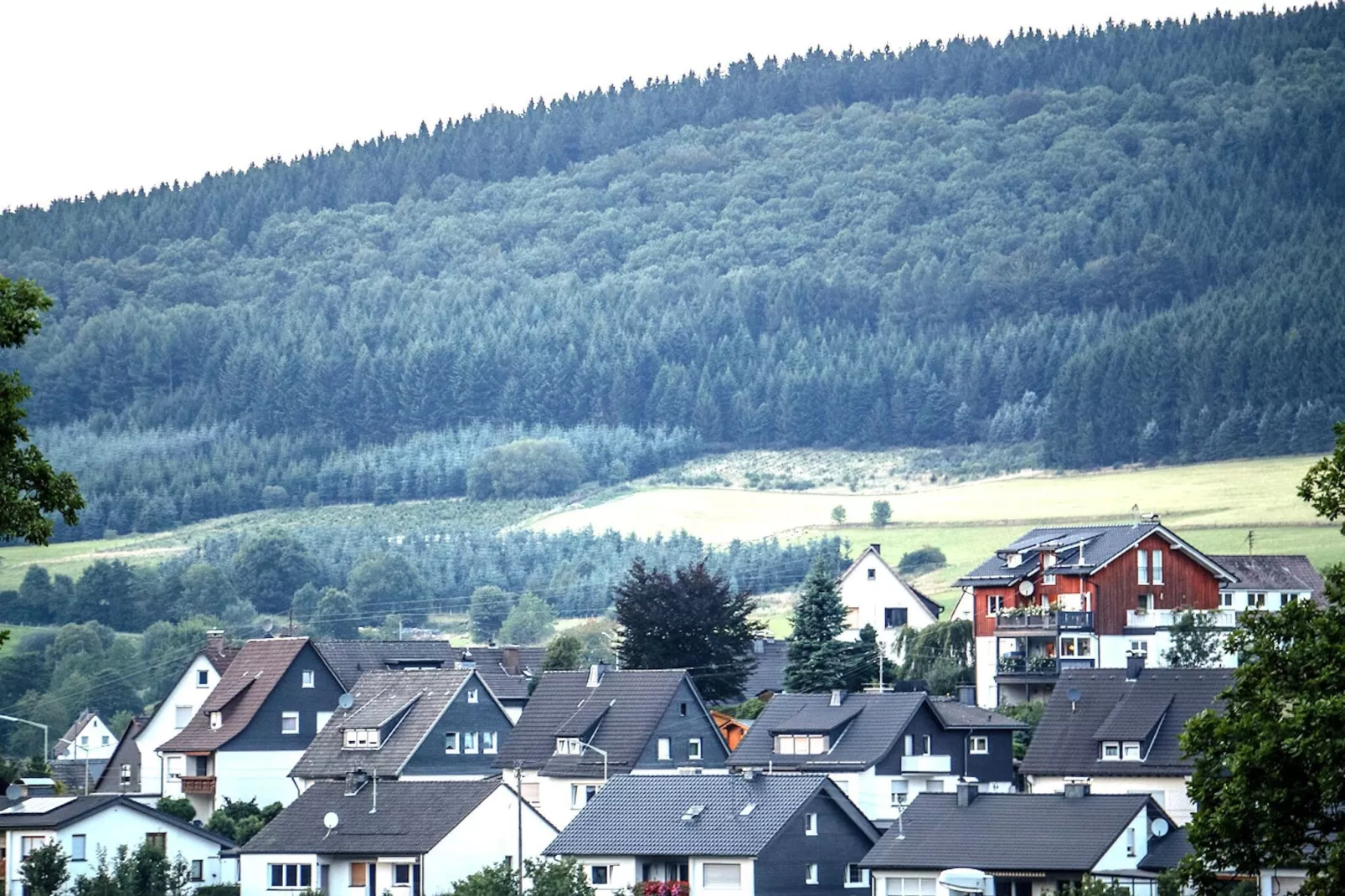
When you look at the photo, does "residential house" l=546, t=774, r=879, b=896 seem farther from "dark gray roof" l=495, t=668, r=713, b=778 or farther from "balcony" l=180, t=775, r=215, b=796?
"balcony" l=180, t=775, r=215, b=796

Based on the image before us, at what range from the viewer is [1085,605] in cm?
9275

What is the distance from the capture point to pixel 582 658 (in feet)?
349

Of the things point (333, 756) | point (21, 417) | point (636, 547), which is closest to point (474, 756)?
point (333, 756)

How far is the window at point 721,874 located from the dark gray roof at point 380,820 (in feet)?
24.7

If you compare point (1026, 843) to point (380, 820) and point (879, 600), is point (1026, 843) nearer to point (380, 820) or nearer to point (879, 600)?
point (380, 820)

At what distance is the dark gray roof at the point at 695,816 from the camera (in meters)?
62.0

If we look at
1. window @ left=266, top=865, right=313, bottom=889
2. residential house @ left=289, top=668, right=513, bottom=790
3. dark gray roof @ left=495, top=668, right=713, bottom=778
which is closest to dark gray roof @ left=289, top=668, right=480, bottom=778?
residential house @ left=289, top=668, right=513, bottom=790

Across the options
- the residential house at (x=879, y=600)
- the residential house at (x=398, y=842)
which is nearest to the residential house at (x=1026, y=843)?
the residential house at (x=398, y=842)

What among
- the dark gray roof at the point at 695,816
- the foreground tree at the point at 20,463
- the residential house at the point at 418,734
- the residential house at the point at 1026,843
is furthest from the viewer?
the residential house at the point at 418,734

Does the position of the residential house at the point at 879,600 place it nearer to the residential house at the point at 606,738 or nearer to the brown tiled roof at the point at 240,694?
the brown tiled roof at the point at 240,694

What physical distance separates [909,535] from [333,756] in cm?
9174

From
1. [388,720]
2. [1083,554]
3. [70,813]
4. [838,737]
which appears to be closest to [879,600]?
[1083,554]

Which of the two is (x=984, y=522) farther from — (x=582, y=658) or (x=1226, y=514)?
(x=582, y=658)

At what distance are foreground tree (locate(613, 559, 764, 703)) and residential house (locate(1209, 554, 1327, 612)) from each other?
18193 millimetres
